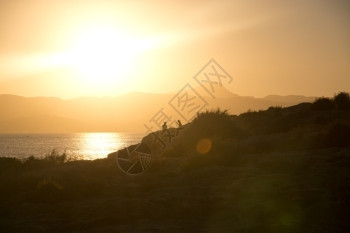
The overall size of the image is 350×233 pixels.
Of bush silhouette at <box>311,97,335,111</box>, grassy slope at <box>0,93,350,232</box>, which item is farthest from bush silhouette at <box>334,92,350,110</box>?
grassy slope at <box>0,93,350,232</box>

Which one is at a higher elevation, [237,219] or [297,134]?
[297,134]

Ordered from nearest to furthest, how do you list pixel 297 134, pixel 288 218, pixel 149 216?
pixel 288 218 < pixel 149 216 < pixel 297 134

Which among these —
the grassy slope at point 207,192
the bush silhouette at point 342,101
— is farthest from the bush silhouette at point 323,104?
the grassy slope at point 207,192

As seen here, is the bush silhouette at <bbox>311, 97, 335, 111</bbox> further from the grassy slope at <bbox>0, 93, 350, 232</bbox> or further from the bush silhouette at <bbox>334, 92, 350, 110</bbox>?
the grassy slope at <bbox>0, 93, 350, 232</bbox>

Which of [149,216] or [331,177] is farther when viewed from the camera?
[331,177]

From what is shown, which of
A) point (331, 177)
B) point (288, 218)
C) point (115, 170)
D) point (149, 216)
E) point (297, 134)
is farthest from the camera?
point (297, 134)

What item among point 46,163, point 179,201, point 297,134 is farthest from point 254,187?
point 46,163

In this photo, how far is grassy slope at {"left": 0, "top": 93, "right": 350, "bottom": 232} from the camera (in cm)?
1383

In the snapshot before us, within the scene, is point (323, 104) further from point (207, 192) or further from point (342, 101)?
point (207, 192)

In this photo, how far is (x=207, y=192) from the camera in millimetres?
17562

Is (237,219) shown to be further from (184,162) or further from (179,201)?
(184,162)

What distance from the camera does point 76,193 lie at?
1861 centimetres

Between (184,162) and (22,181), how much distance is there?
26.0 ft

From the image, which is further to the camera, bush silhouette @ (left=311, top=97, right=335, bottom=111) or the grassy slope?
bush silhouette @ (left=311, top=97, right=335, bottom=111)
